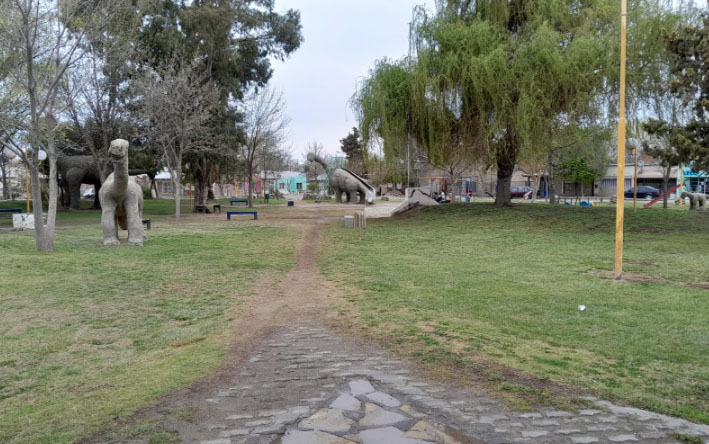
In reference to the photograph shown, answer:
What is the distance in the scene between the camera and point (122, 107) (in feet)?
81.6

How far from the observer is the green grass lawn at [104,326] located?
156 inches

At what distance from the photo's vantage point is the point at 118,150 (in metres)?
12.5

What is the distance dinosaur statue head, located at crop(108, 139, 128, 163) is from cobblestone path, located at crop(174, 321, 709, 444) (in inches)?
384

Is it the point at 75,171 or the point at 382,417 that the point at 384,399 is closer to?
the point at 382,417

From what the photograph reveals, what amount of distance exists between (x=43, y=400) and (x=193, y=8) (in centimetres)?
2609

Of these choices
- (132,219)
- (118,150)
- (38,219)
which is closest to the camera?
(38,219)

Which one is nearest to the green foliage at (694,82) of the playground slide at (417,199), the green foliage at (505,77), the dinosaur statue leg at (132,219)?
the green foliage at (505,77)

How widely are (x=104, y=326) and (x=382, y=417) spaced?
14.0 ft

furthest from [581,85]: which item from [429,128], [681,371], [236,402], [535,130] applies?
[236,402]

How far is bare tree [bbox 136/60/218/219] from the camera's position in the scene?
23.9 m

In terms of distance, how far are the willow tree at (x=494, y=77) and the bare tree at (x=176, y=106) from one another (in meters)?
8.25

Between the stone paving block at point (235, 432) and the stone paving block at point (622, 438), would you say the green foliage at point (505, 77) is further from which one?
the stone paving block at point (235, 432)

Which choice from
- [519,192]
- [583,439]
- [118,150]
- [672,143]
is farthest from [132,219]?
[519,192]

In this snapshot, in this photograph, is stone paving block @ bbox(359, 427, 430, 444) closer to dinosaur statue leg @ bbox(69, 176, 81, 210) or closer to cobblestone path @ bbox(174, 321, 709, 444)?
cobblestone path @ bbox(174, 321, 709, 444)
